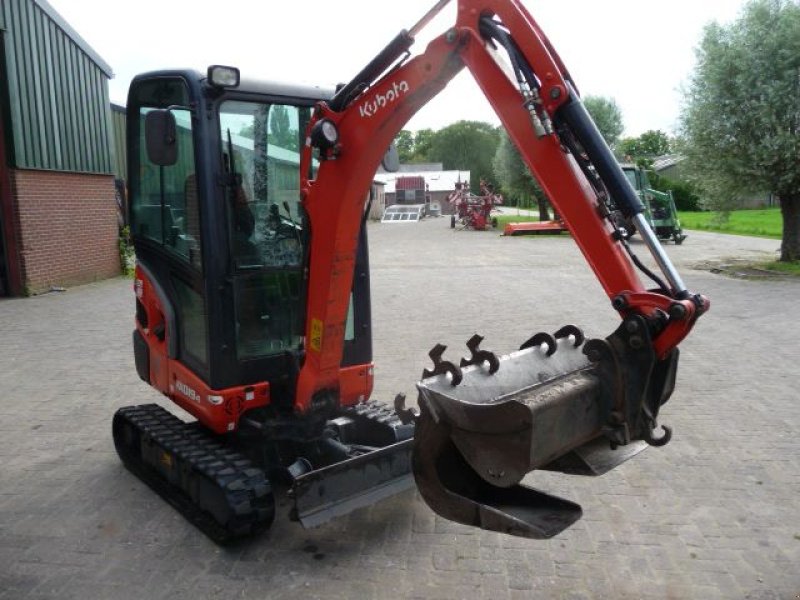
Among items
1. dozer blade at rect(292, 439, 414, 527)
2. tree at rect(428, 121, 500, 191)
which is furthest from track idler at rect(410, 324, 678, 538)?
tree at rect(428, 121, 500, 191)

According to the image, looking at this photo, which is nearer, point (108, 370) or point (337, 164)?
point (337, 164)

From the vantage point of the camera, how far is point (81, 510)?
4.57 meters

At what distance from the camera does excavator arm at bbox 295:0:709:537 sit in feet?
9.21

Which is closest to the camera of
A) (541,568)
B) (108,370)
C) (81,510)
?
(541,568)

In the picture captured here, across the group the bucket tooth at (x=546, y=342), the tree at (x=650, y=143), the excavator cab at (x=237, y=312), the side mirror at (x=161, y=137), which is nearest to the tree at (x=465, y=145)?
the tree at (x=650, y=143)

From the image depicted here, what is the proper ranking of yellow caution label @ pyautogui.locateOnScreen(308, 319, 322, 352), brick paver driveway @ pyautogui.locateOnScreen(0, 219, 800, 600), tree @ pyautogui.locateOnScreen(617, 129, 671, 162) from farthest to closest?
tree @ pyautogui.locateOnScreen(617, 129, 671, 162) < yellow caution label @ pyautogui.locateOnScreen(308, 319, 322, 352) < brick paver driveway @ pyautogui.locateOnScreen(0, 219, 800, 600)

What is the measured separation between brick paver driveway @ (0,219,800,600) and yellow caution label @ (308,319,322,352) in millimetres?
1110

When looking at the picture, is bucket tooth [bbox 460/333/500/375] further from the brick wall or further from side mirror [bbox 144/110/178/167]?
the brick wall

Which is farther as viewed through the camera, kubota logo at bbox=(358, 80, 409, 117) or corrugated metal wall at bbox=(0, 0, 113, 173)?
corrugated metal wall at bbox=(0, 0, 113, 173)

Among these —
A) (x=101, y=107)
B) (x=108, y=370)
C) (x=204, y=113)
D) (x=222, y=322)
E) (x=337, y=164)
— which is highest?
(x=101, y=107)

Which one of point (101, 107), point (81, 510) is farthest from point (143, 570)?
point (101, 107)

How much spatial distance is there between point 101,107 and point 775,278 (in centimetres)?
1554

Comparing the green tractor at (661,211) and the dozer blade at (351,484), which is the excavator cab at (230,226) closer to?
the dozer blade at (351,484)

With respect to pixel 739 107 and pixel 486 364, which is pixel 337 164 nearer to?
pixel 486 364
